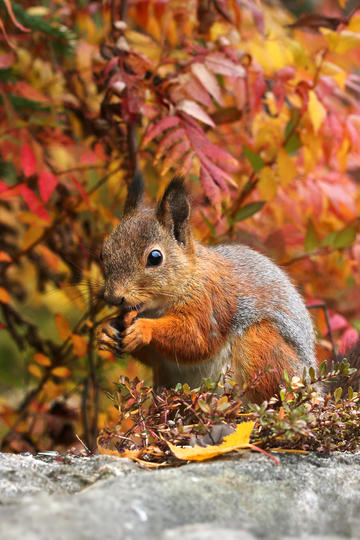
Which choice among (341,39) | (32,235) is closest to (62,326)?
(32,235)

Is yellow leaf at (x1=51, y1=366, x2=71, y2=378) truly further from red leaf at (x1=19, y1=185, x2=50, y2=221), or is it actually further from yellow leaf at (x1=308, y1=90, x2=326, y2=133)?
yellow leaf at (x1=308, y1=90, x2=326, y2=133)

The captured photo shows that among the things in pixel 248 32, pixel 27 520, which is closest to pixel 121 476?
pixel 27 520

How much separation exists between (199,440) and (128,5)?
2025 millimetres

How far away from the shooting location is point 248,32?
11.4 feet

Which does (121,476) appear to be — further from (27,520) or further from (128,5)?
(128,5)

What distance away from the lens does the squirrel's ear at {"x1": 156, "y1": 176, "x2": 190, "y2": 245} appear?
2.25 meters

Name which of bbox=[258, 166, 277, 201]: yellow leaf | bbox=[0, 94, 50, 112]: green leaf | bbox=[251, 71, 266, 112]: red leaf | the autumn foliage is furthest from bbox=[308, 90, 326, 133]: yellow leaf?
bbox=[0, 94, 50, 112]: green leaf

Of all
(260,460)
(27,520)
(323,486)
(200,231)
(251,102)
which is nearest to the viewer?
(27,520)

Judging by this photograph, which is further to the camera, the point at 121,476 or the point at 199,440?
the point at 199,440

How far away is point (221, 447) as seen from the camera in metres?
1.65

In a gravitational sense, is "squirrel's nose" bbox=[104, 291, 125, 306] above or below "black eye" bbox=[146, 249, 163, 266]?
below

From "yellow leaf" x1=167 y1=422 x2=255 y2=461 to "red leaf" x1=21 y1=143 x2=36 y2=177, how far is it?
1374 millimetres

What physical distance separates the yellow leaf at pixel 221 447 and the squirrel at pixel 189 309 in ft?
1.23

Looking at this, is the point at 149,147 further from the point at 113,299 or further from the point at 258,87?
the point at 113,299
